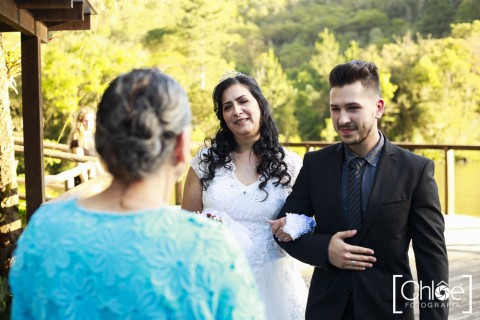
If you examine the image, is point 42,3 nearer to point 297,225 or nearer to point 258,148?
point 258,148

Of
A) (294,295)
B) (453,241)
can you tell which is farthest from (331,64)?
(294,295)

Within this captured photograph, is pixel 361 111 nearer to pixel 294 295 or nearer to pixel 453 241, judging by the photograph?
pixel 294 295

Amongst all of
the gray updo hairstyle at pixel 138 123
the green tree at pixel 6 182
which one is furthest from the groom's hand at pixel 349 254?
the green tree at pixel 6 182

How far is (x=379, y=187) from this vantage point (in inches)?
Answer: 88.0

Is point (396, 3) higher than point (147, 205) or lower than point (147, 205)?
higher

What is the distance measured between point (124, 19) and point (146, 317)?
4619cm

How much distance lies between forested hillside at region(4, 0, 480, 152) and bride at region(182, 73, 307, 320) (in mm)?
22602

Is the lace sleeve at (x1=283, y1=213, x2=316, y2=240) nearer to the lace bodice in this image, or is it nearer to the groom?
the groom

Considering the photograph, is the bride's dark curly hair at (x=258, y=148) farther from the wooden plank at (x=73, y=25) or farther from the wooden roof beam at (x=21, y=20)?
the wooden plank at (x=73, y=25)

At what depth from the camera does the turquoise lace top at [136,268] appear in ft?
3.83

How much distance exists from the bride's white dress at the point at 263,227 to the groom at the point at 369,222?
750mm

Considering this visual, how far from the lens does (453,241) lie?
23.9ft

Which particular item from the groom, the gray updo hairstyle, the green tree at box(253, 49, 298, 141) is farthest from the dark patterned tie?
the green tree at box(253, 49, 298, 141)

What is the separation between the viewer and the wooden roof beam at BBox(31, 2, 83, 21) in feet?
20.1
